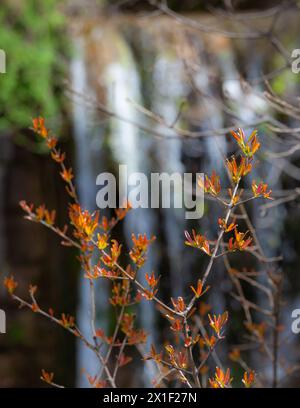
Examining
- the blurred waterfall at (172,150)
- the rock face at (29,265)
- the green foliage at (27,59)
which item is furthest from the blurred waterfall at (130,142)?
the rock face at (29,265)

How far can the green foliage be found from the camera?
16.1ft

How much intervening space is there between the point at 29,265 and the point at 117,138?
1.61 m

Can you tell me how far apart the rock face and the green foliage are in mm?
574

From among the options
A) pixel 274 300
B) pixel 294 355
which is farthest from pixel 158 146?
pixel 274 300

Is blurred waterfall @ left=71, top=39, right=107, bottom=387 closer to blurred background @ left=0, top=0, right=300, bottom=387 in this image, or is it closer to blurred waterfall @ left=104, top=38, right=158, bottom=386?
blurred background @ left=0, top=0, right=300, bottom=387

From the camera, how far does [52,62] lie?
5.10 metres

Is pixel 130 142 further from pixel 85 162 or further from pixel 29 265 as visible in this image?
pixel 29 265

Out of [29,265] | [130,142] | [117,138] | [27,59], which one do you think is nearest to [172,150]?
[130,142]

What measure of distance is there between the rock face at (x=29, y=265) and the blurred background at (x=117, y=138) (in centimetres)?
1

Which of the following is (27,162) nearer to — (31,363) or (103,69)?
(103,69)

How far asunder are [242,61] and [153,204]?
5.29 ft

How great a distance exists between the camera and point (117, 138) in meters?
5.22

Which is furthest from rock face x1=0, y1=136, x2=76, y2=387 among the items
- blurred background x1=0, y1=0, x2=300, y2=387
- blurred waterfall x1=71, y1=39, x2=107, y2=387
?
blurred waterfall x1=71, y1=39, x2=107, y2=387

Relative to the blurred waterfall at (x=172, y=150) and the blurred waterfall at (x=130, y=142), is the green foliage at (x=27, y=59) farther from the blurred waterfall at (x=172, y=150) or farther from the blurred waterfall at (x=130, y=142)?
the blurred waterfall at (x=172, y=150)
